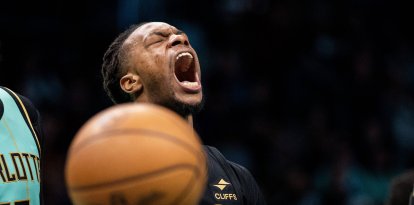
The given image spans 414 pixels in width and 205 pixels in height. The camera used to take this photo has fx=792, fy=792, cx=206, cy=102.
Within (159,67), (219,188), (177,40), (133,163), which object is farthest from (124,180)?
(177,40)

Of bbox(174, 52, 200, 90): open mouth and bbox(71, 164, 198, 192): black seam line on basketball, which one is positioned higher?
bbox(71, 164, 198, 192): black seam line on basketball

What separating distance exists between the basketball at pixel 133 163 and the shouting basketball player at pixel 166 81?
3.58ft

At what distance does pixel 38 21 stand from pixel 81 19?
0.51 metres

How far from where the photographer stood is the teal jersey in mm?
3557

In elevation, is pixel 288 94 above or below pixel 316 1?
below

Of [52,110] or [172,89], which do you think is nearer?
[172,89]

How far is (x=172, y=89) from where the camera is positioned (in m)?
4.01

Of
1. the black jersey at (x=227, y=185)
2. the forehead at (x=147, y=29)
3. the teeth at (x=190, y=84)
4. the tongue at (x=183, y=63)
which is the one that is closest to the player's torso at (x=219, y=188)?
the black jersey at (x=227, y=185)

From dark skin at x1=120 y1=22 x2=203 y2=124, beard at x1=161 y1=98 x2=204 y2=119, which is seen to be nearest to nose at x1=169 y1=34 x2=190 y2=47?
dark skin at x1=120 y1=22 x2=203 y2=124

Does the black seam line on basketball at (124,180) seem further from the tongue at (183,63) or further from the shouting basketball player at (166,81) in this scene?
the tongue at (183,63)

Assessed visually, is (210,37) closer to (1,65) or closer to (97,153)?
(1,65)

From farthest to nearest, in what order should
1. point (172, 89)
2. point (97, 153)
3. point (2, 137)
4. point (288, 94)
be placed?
point (288, 94) → point (172, 89) → point (2, 137) → point (97, 153)

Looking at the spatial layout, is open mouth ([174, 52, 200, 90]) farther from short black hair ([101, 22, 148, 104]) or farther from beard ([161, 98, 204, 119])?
short black hair ([101, 22, 148, 104])

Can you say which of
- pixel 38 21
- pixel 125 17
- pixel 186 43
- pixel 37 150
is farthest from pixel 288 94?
pixel 37 150
